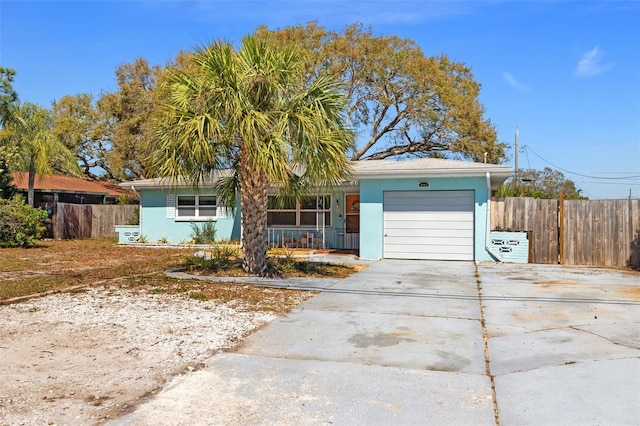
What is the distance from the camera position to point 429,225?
1551 cm

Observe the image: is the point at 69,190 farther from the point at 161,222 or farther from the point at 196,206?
the point at 196,206

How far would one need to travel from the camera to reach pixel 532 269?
13188mm

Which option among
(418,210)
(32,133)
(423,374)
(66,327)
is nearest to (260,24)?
(32,133)

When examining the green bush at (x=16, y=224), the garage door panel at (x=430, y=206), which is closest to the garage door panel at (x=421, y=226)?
the garage door panel at (x=430, y=206)

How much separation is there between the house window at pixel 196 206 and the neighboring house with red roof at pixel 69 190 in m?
10.6

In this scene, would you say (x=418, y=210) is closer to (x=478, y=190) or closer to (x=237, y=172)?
(x=478, y=190)

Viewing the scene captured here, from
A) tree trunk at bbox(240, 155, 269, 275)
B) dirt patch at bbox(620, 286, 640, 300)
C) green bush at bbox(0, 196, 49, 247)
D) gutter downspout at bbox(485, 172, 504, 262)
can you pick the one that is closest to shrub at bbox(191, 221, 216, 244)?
green bush at bbox(0, 196, 49, 247)

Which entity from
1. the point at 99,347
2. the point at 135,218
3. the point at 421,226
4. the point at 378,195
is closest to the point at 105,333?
the point at 99,347

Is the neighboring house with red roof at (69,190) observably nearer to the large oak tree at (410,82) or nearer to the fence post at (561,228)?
the large oak tree at (410,82)

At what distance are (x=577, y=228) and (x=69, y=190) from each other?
85.8 ft

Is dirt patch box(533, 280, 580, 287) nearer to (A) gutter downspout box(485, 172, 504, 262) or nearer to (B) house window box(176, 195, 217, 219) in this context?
(A) gutter downspout box(485, 172, 504, 262)

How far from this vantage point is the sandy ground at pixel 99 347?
410cm

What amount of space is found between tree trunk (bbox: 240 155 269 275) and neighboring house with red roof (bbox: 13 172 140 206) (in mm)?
19940

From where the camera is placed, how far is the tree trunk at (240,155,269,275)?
437 inches
